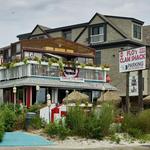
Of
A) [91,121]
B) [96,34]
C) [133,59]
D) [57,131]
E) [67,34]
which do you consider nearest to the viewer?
[57,131]

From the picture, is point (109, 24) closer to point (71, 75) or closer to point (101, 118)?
point (71, 75)

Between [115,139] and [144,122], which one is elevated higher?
[144,122]

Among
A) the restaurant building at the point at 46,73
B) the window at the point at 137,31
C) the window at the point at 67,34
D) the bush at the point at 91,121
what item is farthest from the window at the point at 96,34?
the bush at the point at 91,121

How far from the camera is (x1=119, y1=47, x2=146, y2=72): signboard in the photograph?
84.0 feet

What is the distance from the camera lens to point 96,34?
50.6 meters

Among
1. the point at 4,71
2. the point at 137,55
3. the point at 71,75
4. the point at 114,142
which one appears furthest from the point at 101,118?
the point at 4,71

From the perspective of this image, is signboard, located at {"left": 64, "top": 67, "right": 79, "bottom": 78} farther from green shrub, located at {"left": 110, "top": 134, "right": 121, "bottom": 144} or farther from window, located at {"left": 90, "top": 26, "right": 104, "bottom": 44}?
green shrub, located at {"left": 110, "top": 134, "right": 121, "bottom": 144}

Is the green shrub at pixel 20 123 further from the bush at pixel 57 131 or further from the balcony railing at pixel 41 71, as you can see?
the balcony railing at pixel 41 71

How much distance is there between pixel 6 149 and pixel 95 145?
3786 mm

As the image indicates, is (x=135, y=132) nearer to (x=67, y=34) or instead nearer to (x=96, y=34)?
(x=96, y=34)

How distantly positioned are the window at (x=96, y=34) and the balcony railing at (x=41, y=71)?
30.0ft

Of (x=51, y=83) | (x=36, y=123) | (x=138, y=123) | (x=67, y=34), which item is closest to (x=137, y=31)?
(x=67, y=34)

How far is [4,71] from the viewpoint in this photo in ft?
134

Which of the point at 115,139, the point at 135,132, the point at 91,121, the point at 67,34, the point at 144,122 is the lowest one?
the point at 115,139
